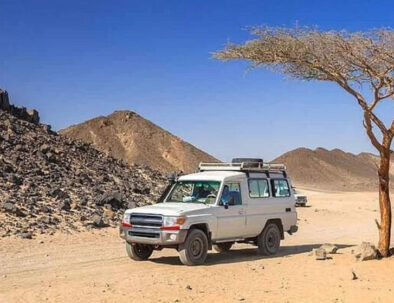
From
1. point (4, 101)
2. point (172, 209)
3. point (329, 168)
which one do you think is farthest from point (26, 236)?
point (329, 168)

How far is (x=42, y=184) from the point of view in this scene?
2717cm

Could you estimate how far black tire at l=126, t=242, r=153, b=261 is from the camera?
1539cm

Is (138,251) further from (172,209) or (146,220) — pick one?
(172,209)

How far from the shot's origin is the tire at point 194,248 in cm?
1435

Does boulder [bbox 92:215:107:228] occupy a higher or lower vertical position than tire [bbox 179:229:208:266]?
higher

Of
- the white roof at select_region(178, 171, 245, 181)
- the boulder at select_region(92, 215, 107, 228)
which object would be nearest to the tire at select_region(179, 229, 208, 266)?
the white roof at select_region(178, 171, 245, 181)

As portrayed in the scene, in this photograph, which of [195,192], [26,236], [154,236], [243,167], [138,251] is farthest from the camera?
[26,236]

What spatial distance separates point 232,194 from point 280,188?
2.35m

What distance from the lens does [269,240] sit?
17094 millimetres

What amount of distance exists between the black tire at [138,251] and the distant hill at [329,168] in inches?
3660

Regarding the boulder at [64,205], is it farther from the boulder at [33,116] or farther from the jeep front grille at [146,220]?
the boulder at [33,116]

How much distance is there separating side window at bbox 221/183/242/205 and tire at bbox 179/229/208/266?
1.21 m

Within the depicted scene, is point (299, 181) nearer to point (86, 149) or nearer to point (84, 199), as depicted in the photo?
point (86, 149)

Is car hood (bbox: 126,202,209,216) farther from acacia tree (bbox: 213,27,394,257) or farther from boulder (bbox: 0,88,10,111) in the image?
boulder (bbox: 0,88,10,111)
